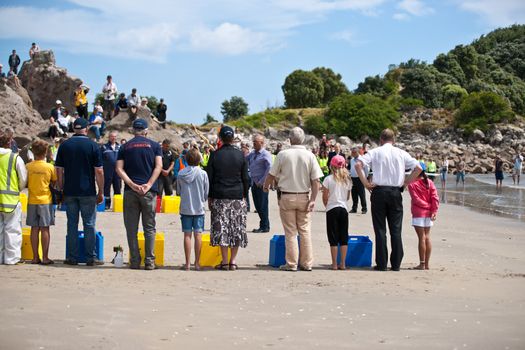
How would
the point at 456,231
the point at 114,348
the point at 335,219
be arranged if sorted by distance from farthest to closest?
1. the point at 456,231
2. the point at 335,219
3. the point at 114,348

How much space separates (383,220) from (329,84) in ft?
313

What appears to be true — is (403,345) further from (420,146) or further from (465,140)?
(465,140)

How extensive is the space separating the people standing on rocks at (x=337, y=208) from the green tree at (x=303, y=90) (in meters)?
88.0

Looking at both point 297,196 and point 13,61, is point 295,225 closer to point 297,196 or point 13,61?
point 297,196

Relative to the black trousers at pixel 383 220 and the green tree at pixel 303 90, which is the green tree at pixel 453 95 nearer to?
the green tree at pixel 303 90

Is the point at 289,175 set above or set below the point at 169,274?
above

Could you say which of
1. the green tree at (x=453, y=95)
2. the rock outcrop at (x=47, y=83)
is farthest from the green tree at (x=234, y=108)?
the rock outcrop at (x=47, y=83)

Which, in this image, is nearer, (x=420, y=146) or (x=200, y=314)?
(x=200, y=314)

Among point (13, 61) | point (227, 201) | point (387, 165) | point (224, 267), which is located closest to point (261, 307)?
point (224, 267)

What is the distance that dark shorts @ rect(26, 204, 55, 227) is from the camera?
10227 millimetres

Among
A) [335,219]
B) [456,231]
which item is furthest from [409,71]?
[335,219]

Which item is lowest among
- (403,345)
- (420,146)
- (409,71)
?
(403,345)

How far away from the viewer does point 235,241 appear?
10.4 m

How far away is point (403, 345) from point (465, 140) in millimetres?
84710
